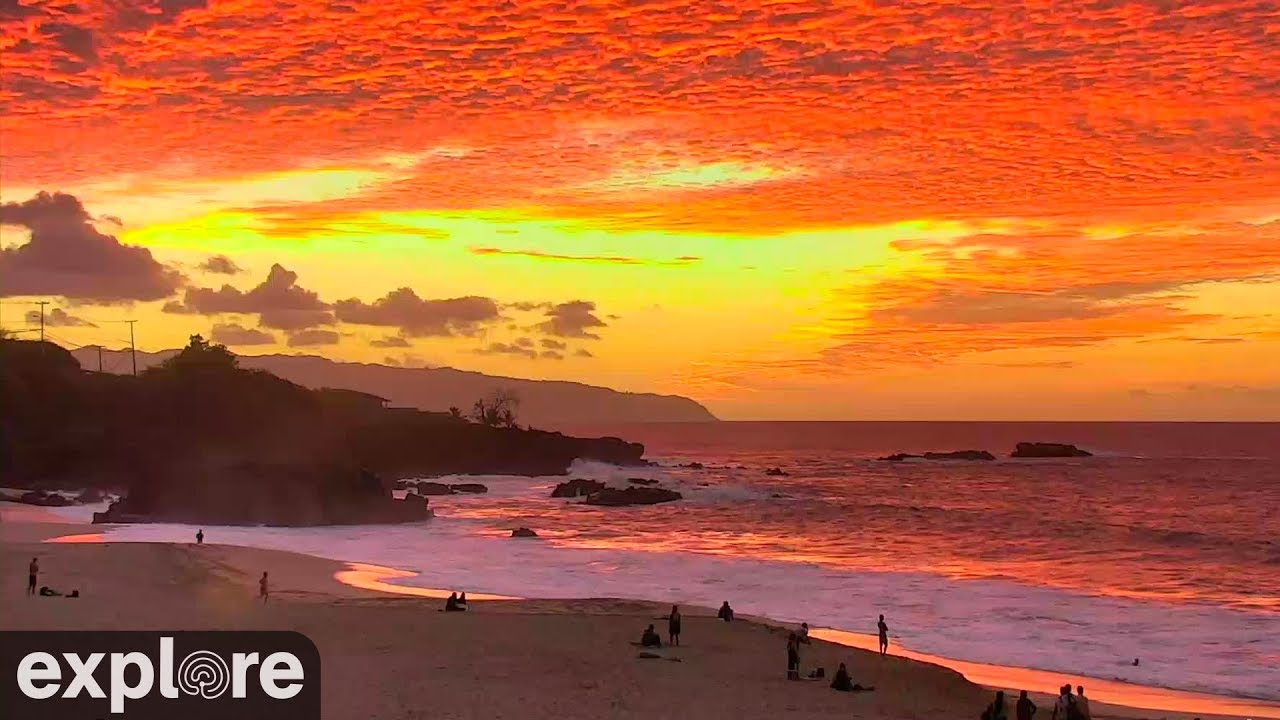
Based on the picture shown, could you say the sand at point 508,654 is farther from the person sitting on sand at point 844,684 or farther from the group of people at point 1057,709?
the group of people at point 1057,709

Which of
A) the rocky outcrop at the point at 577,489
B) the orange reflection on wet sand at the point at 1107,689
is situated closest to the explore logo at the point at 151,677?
the orange reflection on wet sand at the point at 1107,689

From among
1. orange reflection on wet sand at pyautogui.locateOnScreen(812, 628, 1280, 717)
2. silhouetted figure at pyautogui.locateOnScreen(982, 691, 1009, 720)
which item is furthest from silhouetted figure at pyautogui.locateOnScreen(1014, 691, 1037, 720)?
orange reflection on wet sand at pyautogui.locateOnScreen(812, 628, 1280, 717)

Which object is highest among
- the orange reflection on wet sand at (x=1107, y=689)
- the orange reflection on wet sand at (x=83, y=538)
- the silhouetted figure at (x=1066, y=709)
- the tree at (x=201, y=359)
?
the tree at (x=201, y=359)

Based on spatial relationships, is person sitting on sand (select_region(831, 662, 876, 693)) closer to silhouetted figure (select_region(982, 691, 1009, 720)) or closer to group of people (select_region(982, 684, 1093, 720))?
group of people (select_region(982, 684, 1093, 720))

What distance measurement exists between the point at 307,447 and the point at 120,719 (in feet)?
323

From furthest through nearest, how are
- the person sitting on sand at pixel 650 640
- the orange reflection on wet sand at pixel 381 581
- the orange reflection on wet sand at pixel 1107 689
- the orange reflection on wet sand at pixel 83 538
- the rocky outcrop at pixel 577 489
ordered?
the rocky outcrop at pixel 577 489, the orange reflection on wet sand at pixel 83 538, the orange reflection on wet sand at pixel 381 581, the person sitting on sand at pixel 650 640, the orange reflection on wet sand at pixel 1107 689

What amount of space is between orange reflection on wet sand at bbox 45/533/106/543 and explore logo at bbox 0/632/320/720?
29079 millimetres

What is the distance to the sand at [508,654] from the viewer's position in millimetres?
23466

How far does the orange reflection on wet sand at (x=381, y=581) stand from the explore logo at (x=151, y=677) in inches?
516

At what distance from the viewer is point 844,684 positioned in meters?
25.9

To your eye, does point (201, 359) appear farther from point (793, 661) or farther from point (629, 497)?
point (793, 661)

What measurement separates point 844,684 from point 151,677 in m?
14.5

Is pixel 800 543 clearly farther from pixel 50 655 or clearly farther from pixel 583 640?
pixel 50 655

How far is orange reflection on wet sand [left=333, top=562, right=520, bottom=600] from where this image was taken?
40594 mm
